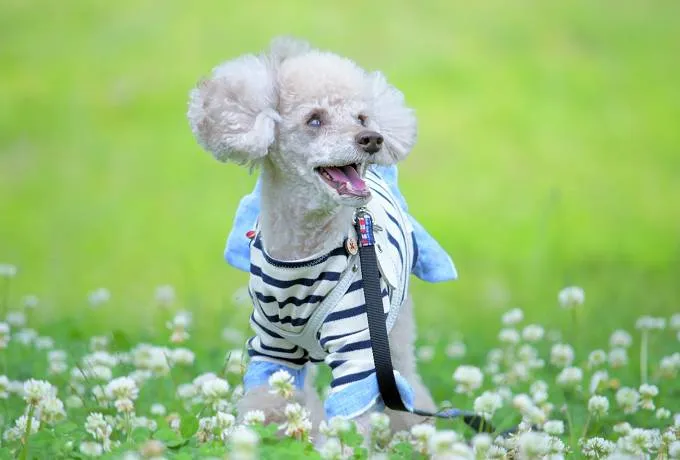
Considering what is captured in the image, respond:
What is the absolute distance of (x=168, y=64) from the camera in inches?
379

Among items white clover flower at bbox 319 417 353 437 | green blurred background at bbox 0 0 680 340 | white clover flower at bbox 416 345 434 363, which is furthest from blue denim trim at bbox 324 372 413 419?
green blurred background at bbox 0 0 680 340

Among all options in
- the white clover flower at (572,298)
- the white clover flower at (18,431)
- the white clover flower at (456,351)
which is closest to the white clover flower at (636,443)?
the white clover flower at (572,298)

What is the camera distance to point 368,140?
9.59ft

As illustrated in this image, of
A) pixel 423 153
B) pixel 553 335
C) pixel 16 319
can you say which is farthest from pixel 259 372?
pixel 423 153

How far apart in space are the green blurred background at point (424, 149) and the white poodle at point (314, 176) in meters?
2.43

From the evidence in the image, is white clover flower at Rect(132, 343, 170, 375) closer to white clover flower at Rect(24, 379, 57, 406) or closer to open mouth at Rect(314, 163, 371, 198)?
white clover flower at Rect(24, 379, 57, 406)

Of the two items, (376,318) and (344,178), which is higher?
(344,178)

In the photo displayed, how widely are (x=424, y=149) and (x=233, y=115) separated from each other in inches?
231

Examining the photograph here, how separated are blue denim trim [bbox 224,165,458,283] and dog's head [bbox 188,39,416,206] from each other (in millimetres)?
485

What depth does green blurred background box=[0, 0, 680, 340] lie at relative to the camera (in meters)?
7.00

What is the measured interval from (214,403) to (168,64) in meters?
6.79

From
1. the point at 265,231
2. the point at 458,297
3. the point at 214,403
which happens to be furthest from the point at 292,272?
the point at 458,297

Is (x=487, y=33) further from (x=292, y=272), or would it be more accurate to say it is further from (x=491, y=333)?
(x=292, y=272)

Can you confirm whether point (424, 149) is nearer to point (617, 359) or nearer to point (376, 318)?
point (617, 359)
